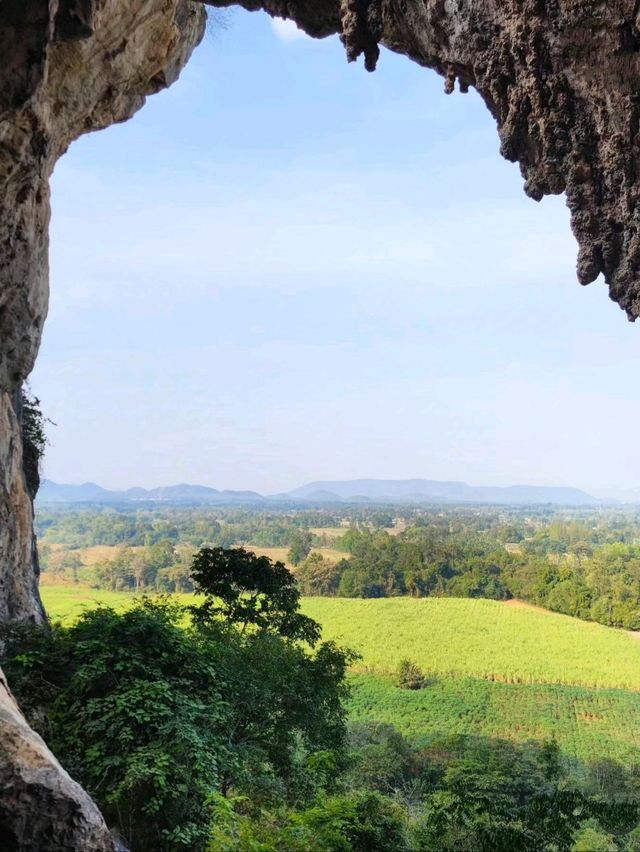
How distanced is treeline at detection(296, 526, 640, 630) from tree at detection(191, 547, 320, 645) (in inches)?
1609

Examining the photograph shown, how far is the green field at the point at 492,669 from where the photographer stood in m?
32.0

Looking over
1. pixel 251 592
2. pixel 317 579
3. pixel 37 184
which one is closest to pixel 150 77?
pixel 37 184

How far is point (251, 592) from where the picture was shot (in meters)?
17.3

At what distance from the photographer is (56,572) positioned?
248 feet

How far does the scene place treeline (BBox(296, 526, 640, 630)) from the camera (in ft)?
167

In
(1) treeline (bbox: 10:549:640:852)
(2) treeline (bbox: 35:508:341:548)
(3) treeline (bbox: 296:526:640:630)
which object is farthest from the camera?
(2) treeline (bbox: 35:508:341:548)

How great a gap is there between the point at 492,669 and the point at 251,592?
1219 inches

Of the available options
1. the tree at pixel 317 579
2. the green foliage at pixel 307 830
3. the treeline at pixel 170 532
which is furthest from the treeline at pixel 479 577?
the green foliage at pixel 307 830

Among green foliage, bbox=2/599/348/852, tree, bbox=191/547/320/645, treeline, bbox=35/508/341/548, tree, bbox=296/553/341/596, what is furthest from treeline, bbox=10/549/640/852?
treeline, bbox=35/508/341/548

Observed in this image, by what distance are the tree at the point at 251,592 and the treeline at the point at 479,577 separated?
40867mm

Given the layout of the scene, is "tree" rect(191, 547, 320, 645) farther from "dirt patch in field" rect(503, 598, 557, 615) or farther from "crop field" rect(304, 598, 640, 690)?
"dirt patch in field" rect(503, 598, 557, 615)

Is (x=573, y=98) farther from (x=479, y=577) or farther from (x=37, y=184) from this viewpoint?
(x=479, y=577)

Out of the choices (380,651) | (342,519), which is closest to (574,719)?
(380,651)

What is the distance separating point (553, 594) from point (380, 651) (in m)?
18.5
